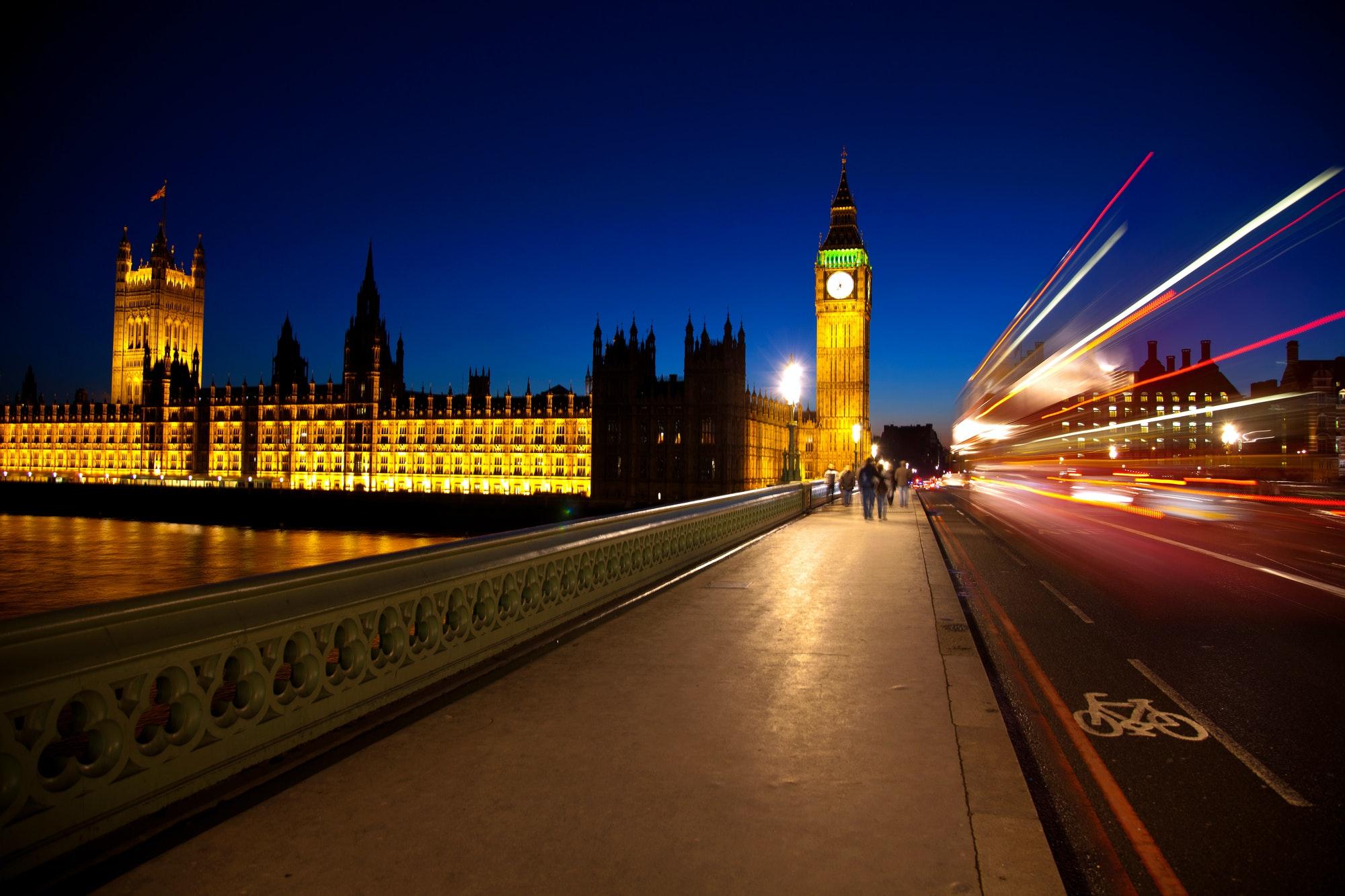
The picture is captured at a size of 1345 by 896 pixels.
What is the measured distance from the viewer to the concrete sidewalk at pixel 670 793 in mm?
3828

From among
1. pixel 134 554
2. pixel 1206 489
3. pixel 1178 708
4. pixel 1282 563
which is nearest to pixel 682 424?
pixel 1206 489

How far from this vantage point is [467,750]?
5434mm

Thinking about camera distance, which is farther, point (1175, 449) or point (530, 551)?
point (1175, 449)

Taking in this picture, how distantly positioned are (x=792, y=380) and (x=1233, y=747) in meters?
38.4

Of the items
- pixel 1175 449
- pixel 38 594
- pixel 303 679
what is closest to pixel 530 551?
pixel 303 679

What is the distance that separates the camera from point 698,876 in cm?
378

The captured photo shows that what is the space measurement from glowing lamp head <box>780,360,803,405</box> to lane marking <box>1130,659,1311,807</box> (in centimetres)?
3502

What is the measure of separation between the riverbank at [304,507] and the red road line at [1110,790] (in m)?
66.3

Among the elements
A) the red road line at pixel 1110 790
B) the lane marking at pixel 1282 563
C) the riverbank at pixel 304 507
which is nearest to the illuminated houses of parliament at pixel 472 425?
the riverbank at pixel 304 507

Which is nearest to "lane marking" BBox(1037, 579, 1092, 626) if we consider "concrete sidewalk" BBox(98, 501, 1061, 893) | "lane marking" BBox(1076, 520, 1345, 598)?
"concrete sidewalk" BBox(98, 501, 1061, 893)

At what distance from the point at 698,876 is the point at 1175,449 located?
129534mm

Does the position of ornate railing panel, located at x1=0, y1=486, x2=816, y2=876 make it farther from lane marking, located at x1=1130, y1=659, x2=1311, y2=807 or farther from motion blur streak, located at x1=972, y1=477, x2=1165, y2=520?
motion blur streak, located at x1=972, y1=477, x2=1165, y2=520

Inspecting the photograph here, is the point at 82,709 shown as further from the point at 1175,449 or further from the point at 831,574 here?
the point at 1175,449

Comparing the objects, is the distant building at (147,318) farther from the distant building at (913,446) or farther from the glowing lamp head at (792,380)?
the glowing lamp head at (792,380)
